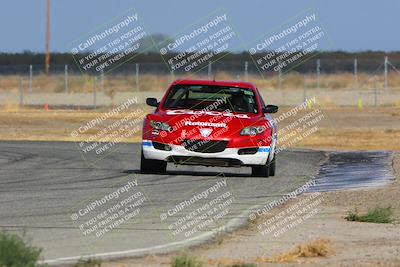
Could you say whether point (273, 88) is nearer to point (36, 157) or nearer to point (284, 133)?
point (284, 133)

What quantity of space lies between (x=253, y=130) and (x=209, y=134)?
81 centimetres

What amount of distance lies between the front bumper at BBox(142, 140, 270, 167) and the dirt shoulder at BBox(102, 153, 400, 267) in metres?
4.25

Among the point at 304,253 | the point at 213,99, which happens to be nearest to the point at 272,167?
the point at 213,99

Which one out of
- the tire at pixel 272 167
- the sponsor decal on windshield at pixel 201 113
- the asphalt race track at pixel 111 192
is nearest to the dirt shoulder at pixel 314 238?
the asphalt race track at pixel 111 192

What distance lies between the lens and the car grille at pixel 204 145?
21906 millimetres

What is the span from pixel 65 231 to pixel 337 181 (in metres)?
9.54

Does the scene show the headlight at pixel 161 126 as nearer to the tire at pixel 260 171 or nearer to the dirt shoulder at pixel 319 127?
the tire at pixel 260 171

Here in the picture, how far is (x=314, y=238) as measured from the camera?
543 inches

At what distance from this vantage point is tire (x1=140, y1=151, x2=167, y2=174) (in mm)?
22578

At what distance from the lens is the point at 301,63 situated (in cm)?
10188

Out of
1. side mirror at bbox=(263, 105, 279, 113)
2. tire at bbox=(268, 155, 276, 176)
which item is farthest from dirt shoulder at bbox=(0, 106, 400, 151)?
side mirror at bbox=(263, 105, 279, 113)

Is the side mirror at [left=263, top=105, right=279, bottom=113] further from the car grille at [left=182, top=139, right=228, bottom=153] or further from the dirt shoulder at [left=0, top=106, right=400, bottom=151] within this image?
the dirt shoulder at [left=0, top=106, right=400, bottom=151]

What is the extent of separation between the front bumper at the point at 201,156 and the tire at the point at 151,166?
11.1 inches

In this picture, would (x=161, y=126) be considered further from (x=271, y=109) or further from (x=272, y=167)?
(x=272, y=167)
